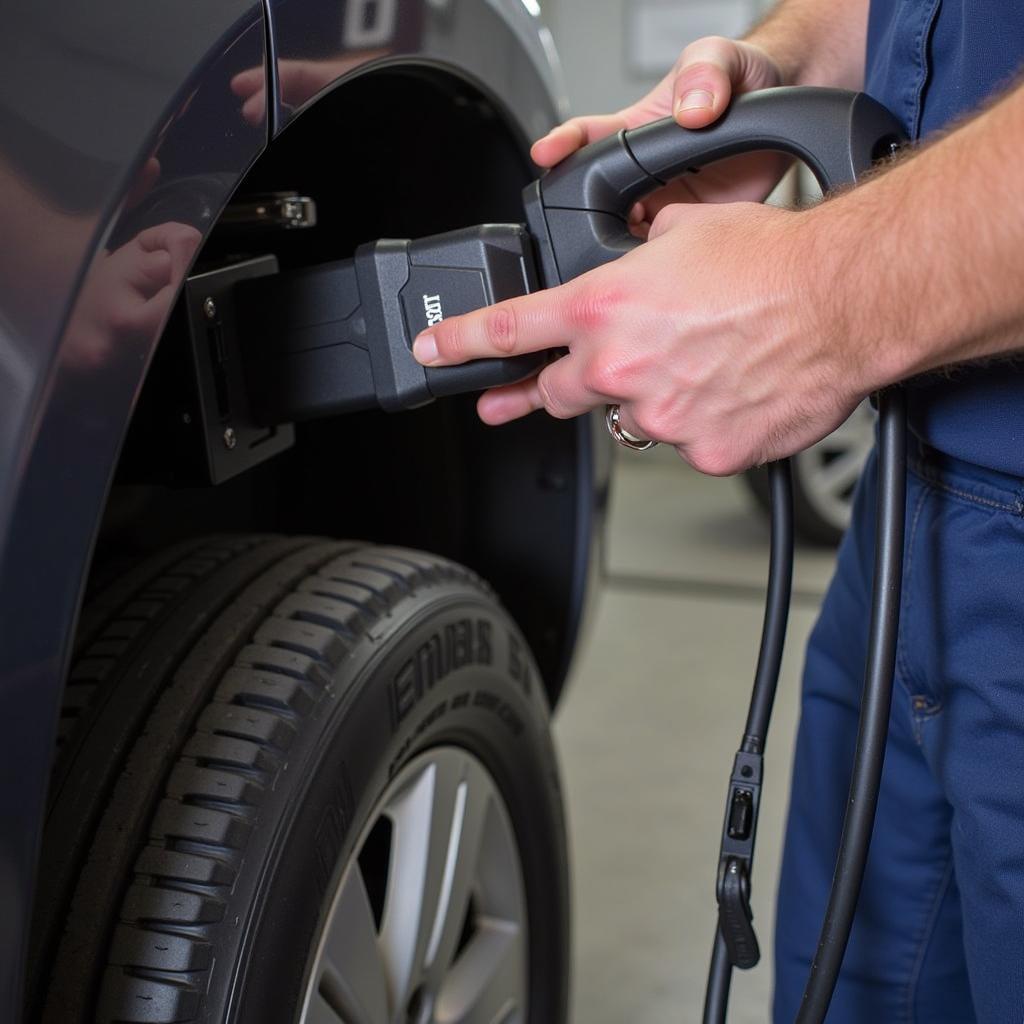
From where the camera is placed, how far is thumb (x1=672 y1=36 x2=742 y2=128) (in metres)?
0.75

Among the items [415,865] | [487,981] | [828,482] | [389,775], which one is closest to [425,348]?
[389,775]

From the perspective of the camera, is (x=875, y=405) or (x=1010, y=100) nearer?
(x=1010, y=100)

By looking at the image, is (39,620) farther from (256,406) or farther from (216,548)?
(216,548)

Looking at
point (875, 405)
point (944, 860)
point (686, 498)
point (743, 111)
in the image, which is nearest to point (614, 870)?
point (944, 860)

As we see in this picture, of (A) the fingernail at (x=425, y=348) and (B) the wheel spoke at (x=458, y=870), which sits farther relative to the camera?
(B) the wheel spoke at (x=458, y=870)

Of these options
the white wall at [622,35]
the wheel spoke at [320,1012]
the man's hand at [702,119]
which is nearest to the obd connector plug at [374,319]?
the man's hand at [702,119]

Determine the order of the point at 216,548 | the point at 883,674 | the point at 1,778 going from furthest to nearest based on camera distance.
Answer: the point at 216,548
the point at 883,674
the point at 1,778

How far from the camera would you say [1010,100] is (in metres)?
0.58

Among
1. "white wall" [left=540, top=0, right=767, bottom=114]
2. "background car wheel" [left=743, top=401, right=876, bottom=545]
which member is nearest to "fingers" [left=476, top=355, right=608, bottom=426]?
"background car wheel" [left=743, top=401, right=876, bottom=545]

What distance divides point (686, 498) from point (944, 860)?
9.34ft

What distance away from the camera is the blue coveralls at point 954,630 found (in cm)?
72

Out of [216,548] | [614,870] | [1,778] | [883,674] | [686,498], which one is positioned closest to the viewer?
[1,778]

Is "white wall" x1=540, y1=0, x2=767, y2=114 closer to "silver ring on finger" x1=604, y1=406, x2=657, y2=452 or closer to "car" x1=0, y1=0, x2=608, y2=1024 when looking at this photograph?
"car" x1=0, y1=0, x2=608, y2=1024

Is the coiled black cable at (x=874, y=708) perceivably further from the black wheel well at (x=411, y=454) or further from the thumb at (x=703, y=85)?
the black wheel well at (x=411, y=454)
